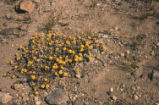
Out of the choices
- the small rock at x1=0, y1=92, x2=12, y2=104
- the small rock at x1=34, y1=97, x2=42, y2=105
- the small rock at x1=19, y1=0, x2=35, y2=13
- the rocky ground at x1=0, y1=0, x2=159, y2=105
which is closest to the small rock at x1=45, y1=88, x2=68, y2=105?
the rocky ground at x1=0, y1=0, x2=159, y2=105

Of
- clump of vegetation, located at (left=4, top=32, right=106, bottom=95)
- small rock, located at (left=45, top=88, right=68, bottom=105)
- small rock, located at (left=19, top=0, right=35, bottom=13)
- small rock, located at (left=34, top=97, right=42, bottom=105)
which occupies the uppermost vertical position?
small rock, located at (left=19, top=0, right=35, bottom=13)

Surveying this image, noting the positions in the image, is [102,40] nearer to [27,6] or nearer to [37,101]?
[37,101]

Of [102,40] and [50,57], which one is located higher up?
[102,40]

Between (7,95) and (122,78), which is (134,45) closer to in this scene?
(122,78)

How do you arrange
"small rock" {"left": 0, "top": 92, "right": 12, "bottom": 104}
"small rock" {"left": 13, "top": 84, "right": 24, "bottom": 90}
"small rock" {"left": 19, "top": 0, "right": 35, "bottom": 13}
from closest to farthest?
"small rock" {"left": 0, "top": 92, "right": 12, "bottom": 104} < "small rock" {"left": 13, "top": 84, "right": 24, "bottom": 90} < "small rock" {"left": 19, "top": 0, "right": 35, "bottom": 13}

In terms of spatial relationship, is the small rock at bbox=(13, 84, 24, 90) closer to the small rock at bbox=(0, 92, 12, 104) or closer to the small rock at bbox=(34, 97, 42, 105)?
the small rock at bbox=(0, 92, 12, 104)

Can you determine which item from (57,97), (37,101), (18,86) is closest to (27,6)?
(18,86)
